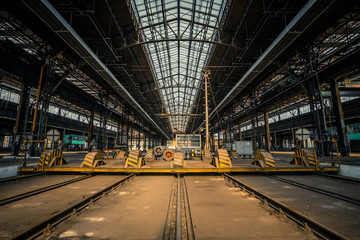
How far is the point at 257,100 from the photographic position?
22.1 metres

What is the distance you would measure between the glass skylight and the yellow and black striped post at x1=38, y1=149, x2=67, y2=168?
26.7ft

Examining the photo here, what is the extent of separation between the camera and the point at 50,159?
7.39m

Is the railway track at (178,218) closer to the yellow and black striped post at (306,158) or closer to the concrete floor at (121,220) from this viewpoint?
the concrete floor at (121,220)

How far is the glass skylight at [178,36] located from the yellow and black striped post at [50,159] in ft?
26.7

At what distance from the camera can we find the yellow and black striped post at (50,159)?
7.04 meters

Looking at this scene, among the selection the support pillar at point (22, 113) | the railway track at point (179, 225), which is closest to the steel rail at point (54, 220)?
the railway track at point (179, 225)

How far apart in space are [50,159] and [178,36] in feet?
32.6

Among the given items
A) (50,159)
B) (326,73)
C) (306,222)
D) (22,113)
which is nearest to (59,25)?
(50,159)

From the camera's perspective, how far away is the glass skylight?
36.4 ft

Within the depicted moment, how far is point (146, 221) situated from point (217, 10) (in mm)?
13062

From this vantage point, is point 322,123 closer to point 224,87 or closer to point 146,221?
point 224,87

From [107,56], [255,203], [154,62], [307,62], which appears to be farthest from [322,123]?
[107,56]

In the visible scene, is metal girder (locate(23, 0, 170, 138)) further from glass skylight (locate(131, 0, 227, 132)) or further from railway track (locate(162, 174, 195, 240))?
railway track (locate(162, 174, 195, 240))

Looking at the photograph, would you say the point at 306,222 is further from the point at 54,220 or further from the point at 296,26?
the point at 296,26
